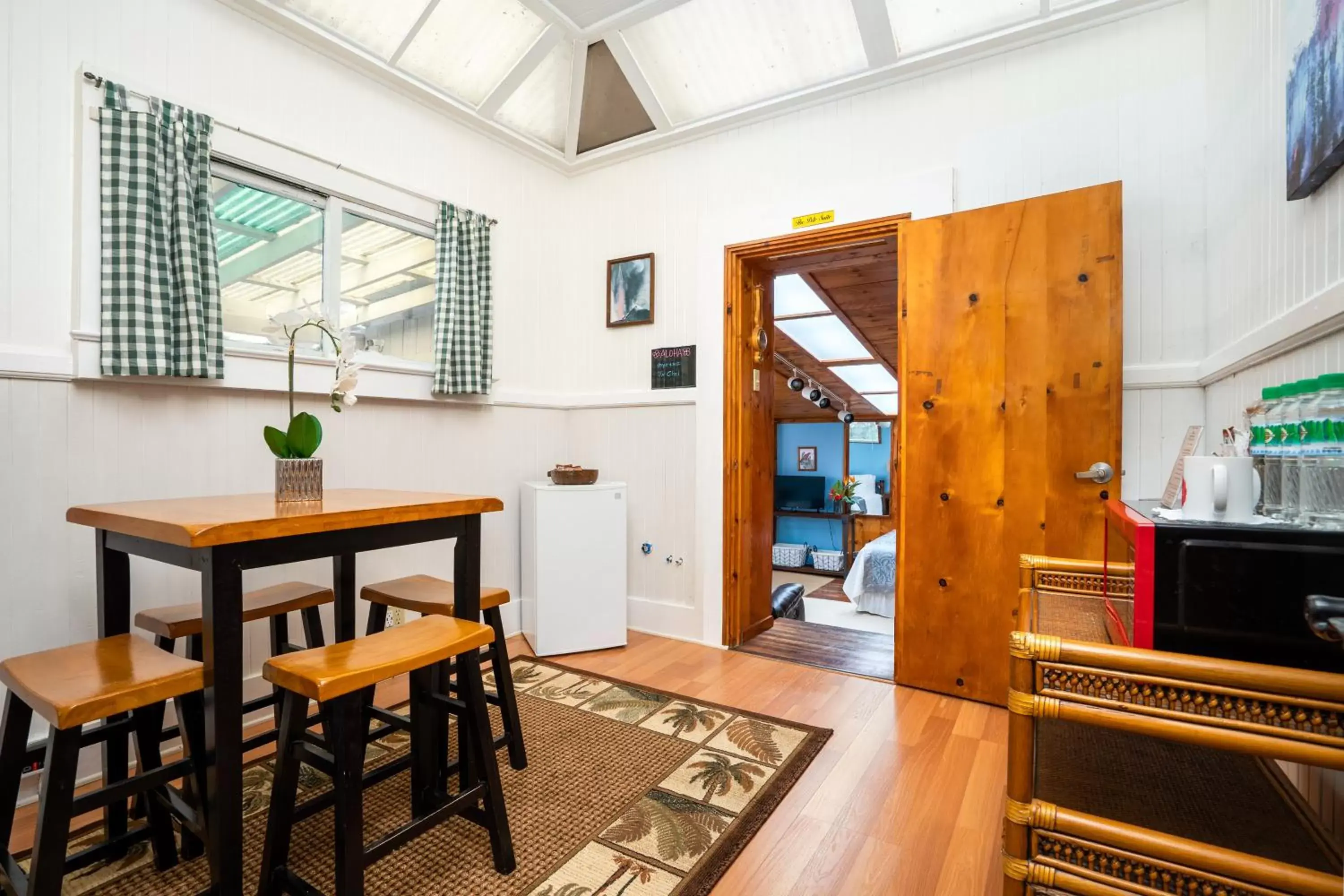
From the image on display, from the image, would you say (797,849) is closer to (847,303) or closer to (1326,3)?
(1326,3)

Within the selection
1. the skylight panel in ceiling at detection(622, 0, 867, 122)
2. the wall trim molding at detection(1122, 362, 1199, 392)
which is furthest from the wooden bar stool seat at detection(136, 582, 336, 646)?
the wall trim molding at detection(1122, 362, 1199, 392)

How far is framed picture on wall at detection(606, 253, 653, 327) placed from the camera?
3369mm

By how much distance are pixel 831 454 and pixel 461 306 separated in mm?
7759

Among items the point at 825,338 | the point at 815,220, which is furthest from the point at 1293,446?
the point at 825,338

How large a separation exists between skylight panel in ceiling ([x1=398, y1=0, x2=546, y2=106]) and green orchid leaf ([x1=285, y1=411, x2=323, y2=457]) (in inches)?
76.3

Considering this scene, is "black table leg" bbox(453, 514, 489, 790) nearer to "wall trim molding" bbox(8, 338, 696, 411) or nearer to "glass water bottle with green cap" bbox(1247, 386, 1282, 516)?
"wall trim molding" bbox(8, 338, 696, 411)

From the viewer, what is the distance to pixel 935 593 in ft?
8.23

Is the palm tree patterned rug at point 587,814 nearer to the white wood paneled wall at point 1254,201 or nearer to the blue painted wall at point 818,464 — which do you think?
the white wood paneled wall at point 1254,201

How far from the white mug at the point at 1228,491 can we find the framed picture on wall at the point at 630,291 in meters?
2.67

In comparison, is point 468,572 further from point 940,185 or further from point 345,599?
point 940,185

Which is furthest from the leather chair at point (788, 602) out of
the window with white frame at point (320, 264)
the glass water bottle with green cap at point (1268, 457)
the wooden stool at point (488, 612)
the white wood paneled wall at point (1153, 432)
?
the glass water bottle with green cap at point (1268, 457)

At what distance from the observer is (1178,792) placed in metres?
1.02

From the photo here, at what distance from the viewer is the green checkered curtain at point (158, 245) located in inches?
74.9

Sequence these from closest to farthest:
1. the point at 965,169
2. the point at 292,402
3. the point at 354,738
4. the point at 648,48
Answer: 1. the point at 354,738
2. the point at 292,402
3. the point at 965,169
4. the point at 648,48
